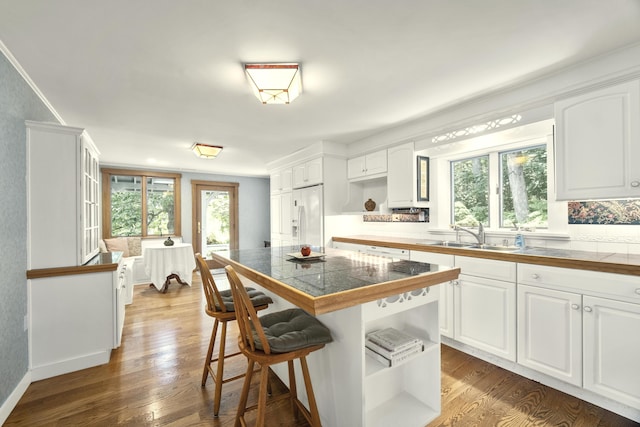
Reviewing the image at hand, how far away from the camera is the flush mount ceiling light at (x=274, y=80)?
6.54 feet

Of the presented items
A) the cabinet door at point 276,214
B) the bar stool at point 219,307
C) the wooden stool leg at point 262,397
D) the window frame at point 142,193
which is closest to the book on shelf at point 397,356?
the wooden stool leg at point 262,397

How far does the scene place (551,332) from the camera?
199 cm

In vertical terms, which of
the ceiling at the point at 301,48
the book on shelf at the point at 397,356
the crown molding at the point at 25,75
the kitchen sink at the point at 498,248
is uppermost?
the ceiling at the point at 301,48

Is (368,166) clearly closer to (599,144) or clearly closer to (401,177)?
(401,177)

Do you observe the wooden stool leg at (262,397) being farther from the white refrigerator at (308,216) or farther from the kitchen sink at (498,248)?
the white refrigerator at (308,216)

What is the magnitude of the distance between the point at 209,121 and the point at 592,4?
317 cm

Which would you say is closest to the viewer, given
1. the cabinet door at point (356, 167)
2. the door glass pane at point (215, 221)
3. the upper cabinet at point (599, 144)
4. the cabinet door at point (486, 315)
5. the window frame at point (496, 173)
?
the upper cabinet at point (599, 144)

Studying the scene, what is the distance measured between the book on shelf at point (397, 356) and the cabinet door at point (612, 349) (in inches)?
47.0

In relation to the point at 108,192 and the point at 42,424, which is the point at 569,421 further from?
the point at 108,192

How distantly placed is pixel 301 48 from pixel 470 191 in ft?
8.14

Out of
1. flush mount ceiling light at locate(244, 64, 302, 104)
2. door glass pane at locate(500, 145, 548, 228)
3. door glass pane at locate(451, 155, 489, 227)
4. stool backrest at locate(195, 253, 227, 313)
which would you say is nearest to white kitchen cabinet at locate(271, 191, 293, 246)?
door glass pane at locate(451, 155, 489, 227)

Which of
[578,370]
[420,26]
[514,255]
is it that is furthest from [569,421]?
[420,26]

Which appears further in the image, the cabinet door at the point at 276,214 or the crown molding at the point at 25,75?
the cabinet door at the point at 276,214

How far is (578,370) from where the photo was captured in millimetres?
1872
